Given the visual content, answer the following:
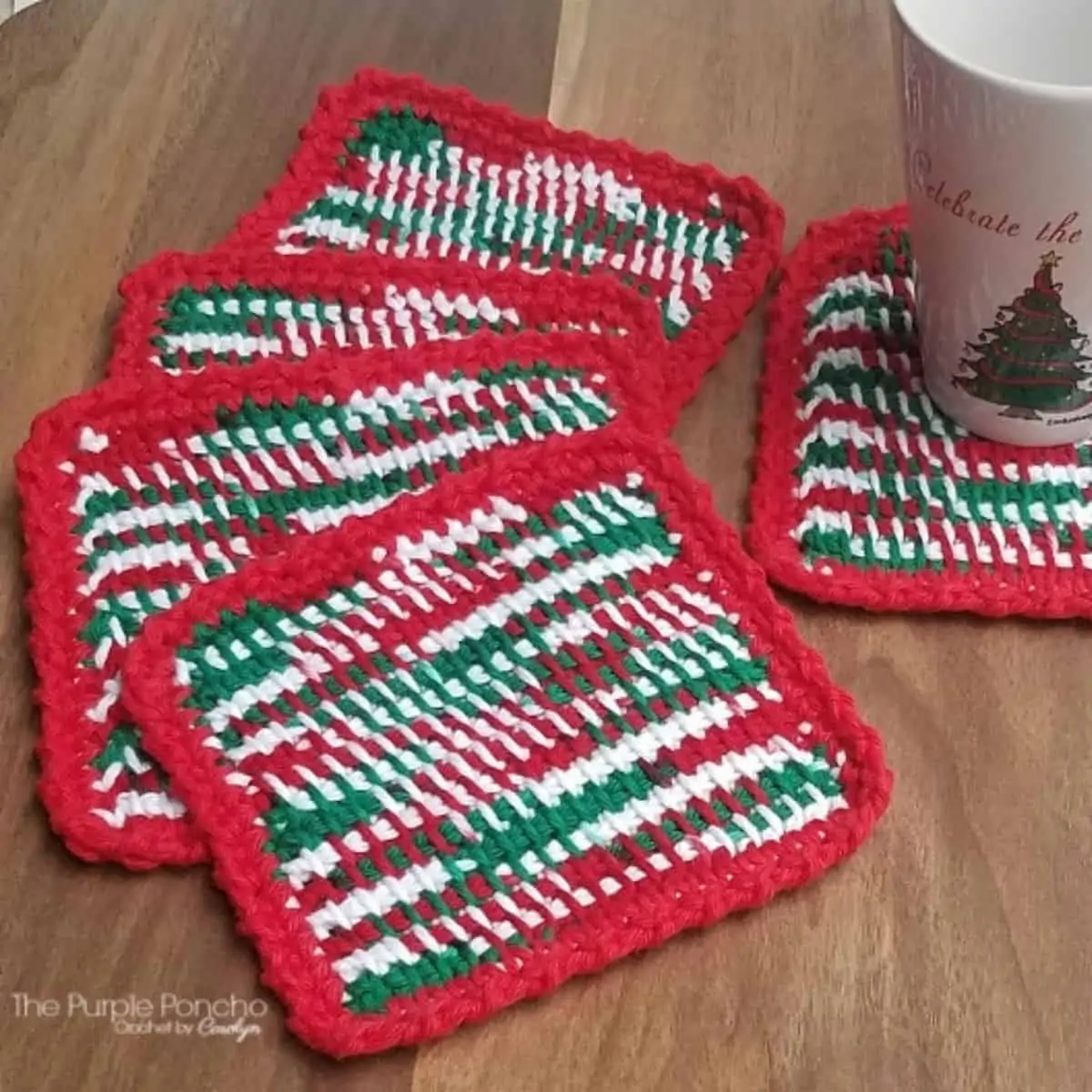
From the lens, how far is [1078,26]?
58cm

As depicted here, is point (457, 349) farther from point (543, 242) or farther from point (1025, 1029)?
point (1025, 1029)

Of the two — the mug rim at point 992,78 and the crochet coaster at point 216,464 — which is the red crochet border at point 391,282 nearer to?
the crochet coaster at point 216,464

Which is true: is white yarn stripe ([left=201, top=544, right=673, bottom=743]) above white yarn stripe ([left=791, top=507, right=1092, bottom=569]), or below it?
above

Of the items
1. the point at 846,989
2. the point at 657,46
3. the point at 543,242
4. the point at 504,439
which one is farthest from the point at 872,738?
the point at 657,46

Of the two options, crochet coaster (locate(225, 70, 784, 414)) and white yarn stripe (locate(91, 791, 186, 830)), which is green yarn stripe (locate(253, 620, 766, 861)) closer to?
white yarn stripe (locate(91, 791, 186, 830))

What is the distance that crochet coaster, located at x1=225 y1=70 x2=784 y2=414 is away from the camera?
27.1 inches

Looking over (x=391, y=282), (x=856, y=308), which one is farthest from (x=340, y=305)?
(x=856, y=308)

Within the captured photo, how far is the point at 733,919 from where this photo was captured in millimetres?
496

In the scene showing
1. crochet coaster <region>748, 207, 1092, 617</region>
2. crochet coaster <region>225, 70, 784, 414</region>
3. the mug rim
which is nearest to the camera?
the mug rim

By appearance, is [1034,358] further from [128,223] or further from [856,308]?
[128,223]

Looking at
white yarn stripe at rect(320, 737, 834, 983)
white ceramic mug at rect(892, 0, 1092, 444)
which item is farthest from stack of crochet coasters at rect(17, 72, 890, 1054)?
white ceramic mug at rect(892, 0, 1092, 444)

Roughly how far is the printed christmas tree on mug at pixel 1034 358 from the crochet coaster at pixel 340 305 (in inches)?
5.7

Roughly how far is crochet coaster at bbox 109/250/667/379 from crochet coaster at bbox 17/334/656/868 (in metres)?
0.03

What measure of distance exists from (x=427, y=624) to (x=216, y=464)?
0.39 feet
